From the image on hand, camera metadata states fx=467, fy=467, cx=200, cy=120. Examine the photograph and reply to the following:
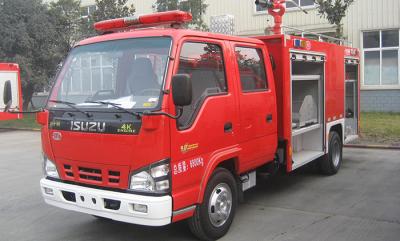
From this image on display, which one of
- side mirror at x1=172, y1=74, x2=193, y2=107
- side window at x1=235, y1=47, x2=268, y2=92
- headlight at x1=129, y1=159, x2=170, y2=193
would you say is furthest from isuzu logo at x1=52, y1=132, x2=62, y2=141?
side window at x1=235, y1=47, x2=268, y2=92

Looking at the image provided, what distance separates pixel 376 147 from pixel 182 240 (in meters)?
7.59

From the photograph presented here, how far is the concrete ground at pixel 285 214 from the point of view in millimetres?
5383

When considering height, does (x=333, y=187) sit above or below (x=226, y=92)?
below

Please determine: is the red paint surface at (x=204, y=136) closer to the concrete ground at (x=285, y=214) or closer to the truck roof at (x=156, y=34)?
the truck roof at (x=156, y=34)

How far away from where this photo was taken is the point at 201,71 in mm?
5008


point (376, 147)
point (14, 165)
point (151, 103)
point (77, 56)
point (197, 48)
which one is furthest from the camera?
point (376, 147)

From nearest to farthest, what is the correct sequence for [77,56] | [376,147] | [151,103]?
[151,103] < [77,56] < [376,147]

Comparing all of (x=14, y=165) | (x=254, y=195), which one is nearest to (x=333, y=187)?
(x=254, y=195)

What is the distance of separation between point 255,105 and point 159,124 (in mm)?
1761

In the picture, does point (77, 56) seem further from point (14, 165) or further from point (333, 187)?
point (14, 165)

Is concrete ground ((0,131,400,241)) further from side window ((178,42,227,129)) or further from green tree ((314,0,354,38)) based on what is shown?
green tree ((314,0,354,38))

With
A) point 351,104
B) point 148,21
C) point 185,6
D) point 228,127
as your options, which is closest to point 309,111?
point 351,104

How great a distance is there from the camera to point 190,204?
4715mm

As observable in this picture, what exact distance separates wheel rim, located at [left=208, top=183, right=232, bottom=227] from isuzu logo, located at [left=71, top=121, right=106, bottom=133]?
1.41 meters
